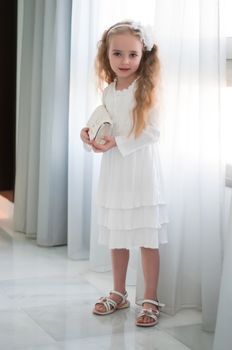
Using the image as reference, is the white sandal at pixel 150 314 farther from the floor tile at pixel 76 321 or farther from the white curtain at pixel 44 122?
the white curtain at pixel 44 122

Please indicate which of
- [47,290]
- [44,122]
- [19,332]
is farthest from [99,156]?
[19,332]

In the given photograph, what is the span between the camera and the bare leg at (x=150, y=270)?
8.24 ft

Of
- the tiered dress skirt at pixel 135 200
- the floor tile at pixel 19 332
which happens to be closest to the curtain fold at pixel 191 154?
the tiered dress skirt at pixel 135 200

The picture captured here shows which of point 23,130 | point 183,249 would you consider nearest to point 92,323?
→ point 183,249

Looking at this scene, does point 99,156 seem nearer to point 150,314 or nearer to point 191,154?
point 191,154

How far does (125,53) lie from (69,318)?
1038 millimetres

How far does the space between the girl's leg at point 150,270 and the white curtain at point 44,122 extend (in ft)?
3.92

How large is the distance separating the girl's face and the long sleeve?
19 cm

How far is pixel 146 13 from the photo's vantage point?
2.99 meters

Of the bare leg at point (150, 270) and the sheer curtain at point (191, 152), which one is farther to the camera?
the bare leg at point (150, 270)

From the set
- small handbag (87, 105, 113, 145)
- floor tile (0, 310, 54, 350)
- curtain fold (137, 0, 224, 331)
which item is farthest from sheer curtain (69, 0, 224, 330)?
floor tile (0, 310, 54, 350)

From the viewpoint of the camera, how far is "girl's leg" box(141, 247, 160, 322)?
2.51 meters

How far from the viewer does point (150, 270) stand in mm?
2512

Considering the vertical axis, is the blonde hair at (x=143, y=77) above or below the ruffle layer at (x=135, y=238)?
above
